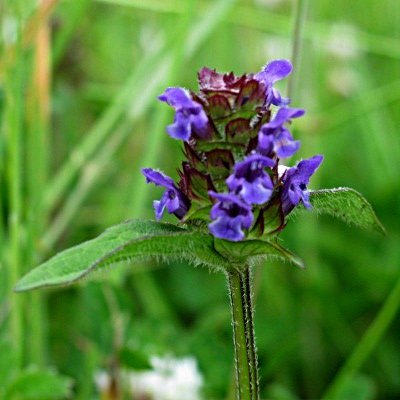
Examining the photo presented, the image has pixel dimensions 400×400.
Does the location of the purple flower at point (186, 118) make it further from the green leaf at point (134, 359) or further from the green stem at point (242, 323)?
the green leaf at point (134, 359)

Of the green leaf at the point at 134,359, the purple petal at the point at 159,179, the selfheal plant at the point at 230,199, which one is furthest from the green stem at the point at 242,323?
the green leaf at the point at 134,359

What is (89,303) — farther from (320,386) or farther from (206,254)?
(320,386)

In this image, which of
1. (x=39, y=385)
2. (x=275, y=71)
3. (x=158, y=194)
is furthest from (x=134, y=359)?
(x=158, y=194)

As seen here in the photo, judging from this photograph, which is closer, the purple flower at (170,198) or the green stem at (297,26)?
the purple flower at (170,198)

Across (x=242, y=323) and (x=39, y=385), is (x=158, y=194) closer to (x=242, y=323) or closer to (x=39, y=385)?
(x=39, y=385)

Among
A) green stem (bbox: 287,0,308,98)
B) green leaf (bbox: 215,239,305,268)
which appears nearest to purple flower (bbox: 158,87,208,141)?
green leaf (bbox: 215,239,305,268)

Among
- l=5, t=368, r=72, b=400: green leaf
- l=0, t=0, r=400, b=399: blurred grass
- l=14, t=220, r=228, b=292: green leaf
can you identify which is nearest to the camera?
l=14, t=220, r=228, b=292: green leaf

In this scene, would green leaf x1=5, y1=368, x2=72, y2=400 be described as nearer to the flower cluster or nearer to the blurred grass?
the blurred grass

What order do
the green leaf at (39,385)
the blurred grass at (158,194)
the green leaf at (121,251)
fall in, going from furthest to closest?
the blurred grass at (158,194)
the green leaf at (39,385)
the green leaf at (121,251)

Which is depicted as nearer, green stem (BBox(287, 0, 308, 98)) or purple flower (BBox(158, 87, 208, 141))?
purple flower (BBox(158, 87, 208, 141))

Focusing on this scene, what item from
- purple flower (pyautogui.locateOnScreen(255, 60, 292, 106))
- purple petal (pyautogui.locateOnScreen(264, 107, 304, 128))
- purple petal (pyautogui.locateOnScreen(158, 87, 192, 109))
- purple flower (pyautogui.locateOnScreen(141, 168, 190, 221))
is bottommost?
purple flower (pyautogui.locateOnScreen(141, 168, 190, 221))
